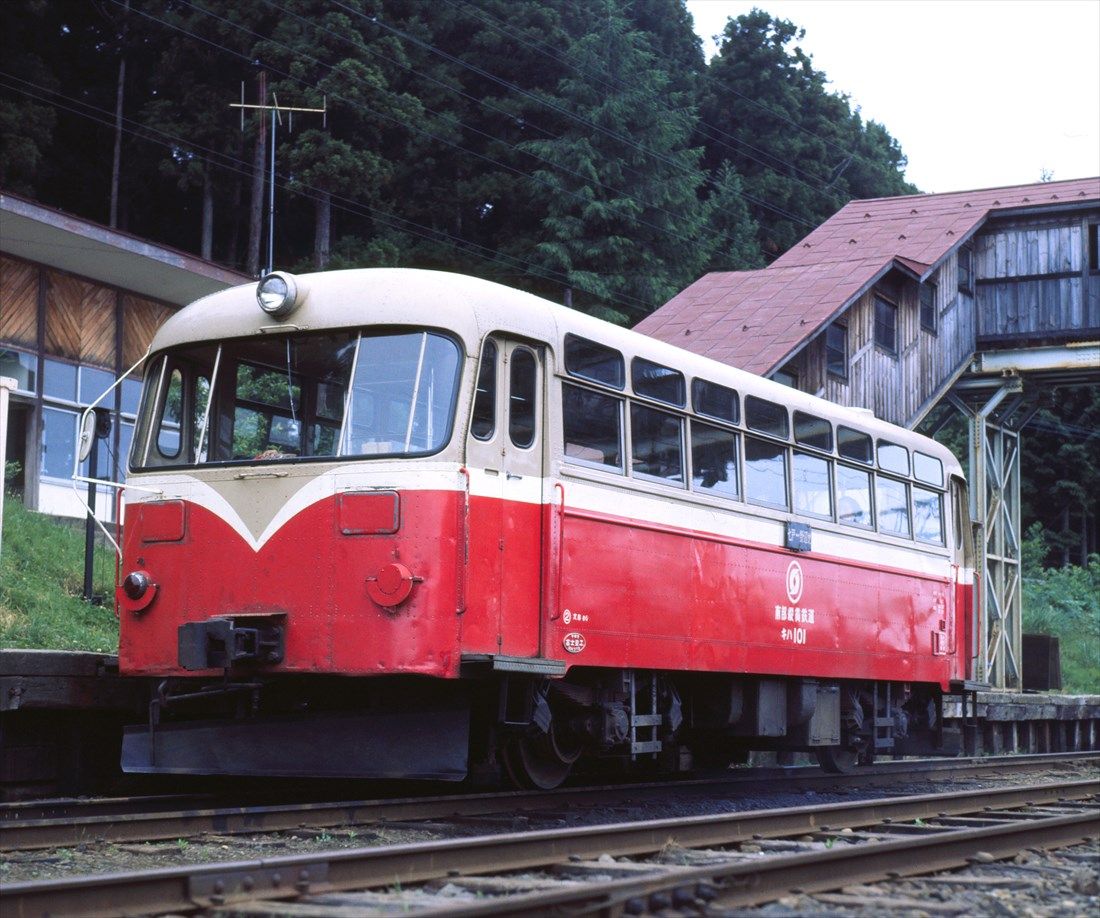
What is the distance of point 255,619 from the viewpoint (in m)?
9.69

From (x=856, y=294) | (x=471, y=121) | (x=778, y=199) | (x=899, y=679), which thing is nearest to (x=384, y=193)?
(x=471, y=121)

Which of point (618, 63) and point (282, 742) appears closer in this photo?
point (282, 742)

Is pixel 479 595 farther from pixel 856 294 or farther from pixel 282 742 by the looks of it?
pixel 856 294

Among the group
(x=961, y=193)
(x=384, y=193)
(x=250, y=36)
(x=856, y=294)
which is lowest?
(x=856, y=294)

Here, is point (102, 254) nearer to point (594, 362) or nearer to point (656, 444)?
point (656, 444)

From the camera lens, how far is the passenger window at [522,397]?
32.6ft

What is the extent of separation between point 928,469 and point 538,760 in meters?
6.66

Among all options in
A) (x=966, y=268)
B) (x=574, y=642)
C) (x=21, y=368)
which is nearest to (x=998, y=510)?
(x=966, y=268)

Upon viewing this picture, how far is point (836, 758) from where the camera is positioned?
15.2m

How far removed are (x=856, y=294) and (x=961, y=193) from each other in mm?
6842

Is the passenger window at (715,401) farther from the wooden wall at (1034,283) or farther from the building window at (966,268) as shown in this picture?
the building window at (966,268)

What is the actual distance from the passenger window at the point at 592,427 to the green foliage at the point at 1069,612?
83.9ft

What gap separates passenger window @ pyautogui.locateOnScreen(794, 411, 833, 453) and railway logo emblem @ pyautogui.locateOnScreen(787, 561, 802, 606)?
41.3 inches

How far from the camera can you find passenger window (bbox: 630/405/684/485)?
11.0 metres
